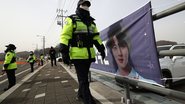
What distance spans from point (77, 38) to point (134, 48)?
117cm

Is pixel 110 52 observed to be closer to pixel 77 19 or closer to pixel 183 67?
pixel 77 19

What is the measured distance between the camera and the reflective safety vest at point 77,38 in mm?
4168

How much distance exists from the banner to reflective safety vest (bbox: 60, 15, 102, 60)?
0.56 m

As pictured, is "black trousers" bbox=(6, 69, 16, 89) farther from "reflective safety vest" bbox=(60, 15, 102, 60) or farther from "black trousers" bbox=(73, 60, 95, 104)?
"reflective safety vest" bbox=(60, 15, 102, 60)

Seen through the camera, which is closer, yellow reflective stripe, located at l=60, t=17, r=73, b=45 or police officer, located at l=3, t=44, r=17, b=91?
yellow reflective stripe, located at l=60, t=17, r=73, b=45

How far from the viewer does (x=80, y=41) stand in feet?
13.9

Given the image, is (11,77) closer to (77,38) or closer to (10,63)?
(10,63)

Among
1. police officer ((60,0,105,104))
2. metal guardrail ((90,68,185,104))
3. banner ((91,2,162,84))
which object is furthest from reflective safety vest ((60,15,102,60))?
metal guardrail ((90,68,185,104))

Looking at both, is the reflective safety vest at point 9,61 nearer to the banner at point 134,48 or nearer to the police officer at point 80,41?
the banner at point 134,48

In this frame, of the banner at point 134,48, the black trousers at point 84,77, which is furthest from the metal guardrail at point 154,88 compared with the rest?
the black trousers at point 84,77

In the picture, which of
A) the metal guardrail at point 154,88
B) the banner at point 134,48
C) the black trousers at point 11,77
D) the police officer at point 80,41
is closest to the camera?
the metal guardrail at point 154,88

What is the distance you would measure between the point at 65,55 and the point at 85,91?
2.61 ft

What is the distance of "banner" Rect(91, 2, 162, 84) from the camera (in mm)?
2990

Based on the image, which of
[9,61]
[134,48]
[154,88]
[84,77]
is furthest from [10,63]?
[154,88]
